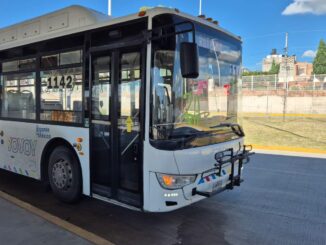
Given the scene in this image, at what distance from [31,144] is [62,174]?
3.12 feet

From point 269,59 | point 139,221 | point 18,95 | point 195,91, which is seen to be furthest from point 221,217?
point 269,59

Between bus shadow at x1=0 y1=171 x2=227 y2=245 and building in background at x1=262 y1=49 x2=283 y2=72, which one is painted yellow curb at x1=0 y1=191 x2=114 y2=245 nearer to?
bus shadow at x1=0 y1=171 x2=227 y2=245

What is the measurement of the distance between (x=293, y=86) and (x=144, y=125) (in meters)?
29.9

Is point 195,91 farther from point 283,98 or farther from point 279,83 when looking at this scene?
point 279,83

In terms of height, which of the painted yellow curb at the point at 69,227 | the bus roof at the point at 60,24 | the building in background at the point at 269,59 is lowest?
the painted yellow curb at the point at 69,227

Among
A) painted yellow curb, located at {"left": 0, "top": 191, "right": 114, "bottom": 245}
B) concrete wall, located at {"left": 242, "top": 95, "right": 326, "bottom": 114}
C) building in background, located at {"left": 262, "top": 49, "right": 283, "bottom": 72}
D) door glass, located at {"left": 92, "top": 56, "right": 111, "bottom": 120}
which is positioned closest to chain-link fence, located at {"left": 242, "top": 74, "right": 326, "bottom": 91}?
concrete wall, located at {"left": 242, "top": 95, "right": 326, "bottom": 114}

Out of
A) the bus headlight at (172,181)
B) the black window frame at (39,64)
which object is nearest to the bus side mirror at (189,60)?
the bus headlight at (172,181)

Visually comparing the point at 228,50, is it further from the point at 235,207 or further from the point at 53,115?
the point at 53,115

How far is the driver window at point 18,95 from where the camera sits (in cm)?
596

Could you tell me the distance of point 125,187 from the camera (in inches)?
181

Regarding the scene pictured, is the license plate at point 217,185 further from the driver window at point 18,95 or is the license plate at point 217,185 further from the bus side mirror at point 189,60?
the driver window at point 18,95

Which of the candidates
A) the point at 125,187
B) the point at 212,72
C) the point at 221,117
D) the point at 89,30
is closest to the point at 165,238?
the point at 125,187

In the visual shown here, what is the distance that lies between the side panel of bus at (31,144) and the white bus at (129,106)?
0.7 inches

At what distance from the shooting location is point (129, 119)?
449cm
